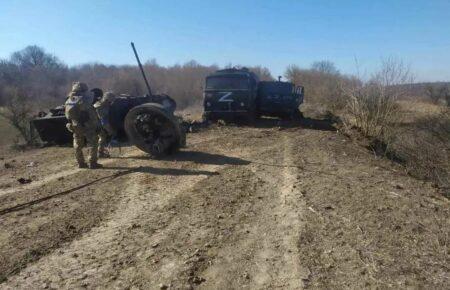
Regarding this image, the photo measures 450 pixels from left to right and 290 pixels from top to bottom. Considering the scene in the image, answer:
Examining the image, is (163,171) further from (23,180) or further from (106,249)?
(106,249)

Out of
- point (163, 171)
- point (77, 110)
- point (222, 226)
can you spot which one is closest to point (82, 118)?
point (77, 110)

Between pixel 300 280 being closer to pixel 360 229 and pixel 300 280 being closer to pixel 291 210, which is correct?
pixel 360 229

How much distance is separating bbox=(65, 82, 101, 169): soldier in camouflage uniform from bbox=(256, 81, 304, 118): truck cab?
1052 cm

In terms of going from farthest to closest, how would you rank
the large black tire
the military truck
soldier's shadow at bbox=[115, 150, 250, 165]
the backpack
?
the military truck → the large black tire → soldier's shadow at bbox=[115, 150, 250, 165] → the backpack

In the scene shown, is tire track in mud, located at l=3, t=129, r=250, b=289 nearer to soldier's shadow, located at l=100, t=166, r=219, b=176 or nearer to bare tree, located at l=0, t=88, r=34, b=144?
soldier's shadow, located at l=100, t=166, r=219, b=176

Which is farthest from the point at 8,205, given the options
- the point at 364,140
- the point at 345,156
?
the point at 364,140

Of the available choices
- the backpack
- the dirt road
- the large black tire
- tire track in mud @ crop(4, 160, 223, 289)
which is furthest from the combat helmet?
tire track in mud @ crop(4, 160, 223, 289)

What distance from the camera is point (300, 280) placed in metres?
4.54

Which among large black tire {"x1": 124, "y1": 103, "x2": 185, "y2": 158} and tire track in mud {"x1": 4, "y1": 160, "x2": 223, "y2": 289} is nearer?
A: tire track in mud {"x1": 4, "y1": 160, "x2": 223, "y2": 289}

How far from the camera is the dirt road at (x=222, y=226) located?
468 cm

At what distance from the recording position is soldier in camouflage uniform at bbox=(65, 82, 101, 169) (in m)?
9.48

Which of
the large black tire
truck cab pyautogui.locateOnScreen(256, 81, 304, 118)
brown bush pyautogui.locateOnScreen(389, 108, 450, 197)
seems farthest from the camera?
truck cab pyautogui.locateOnScreen(256, 81, 304, 118)

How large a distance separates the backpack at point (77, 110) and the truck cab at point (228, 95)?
864cm

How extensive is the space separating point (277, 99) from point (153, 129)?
9453 mm
